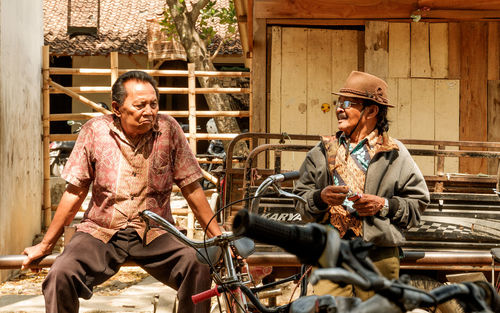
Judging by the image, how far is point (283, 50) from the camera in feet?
27.7

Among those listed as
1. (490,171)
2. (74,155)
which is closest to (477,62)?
(490,171)

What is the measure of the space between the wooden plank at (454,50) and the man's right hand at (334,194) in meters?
5.56

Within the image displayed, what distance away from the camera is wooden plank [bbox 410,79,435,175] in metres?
8.37

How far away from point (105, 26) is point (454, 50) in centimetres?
1297

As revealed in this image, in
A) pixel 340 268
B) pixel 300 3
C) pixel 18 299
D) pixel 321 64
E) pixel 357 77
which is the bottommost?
pixel 18 299

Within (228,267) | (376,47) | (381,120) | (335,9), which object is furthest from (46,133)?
(228,267)

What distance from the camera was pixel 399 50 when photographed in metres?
8.31

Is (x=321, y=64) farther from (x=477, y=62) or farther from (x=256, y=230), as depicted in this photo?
(x=256, y=230)

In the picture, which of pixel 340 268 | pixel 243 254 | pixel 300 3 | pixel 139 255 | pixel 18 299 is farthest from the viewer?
pixel 300 3

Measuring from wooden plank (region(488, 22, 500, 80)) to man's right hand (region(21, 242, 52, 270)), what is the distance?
6212 mm

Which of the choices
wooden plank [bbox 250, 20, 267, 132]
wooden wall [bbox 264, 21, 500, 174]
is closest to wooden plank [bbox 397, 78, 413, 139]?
wooden wall [bbox 264, 21, 500, 174]

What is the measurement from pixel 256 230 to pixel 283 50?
730cm

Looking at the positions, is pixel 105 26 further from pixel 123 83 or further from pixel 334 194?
pixel 334 194

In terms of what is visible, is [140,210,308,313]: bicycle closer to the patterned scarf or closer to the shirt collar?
the patterned scarf
